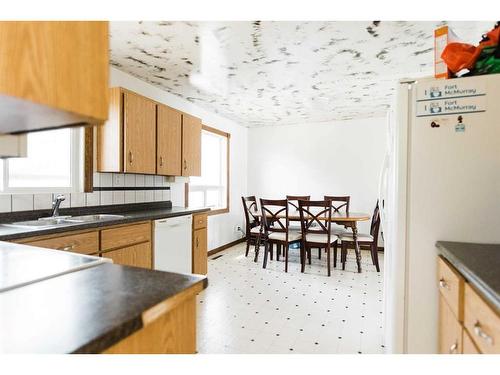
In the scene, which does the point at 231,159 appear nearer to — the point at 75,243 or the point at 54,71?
the point at 75,243

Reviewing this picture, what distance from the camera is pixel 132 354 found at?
0.72m

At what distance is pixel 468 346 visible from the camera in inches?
44.3

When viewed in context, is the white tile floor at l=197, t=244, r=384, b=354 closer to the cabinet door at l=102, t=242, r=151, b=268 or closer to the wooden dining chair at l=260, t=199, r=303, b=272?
the wooden dining chair at l=260, t=199, r=303, b=272

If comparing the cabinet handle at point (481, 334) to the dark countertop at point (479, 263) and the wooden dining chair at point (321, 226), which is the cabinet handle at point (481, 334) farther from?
the wooden dining chair at point (321, 226)

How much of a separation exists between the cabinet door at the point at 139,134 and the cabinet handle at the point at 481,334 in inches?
108

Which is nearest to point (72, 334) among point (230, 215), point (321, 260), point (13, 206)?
point (13, 206)

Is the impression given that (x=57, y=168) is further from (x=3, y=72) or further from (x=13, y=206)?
(x=3, y=72)

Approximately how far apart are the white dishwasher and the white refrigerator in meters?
2.05

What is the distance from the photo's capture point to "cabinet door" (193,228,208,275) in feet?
11.4

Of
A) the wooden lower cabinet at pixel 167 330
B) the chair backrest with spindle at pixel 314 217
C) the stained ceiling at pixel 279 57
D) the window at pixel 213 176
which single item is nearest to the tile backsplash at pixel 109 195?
the window at pixel 213 176

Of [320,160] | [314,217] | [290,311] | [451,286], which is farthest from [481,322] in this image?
[320,160]

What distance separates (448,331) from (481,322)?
0.48m

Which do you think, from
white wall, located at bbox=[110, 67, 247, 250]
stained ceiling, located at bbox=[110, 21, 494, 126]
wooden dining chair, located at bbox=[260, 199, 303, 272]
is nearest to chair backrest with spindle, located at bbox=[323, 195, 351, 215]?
wooden dining chair, located at bbox=[260, 199, 303, 272]

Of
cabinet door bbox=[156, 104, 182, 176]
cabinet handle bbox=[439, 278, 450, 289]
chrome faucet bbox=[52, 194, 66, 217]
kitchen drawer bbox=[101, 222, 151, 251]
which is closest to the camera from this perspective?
cabinet handle bbox=[439, 278, 450, 289]
